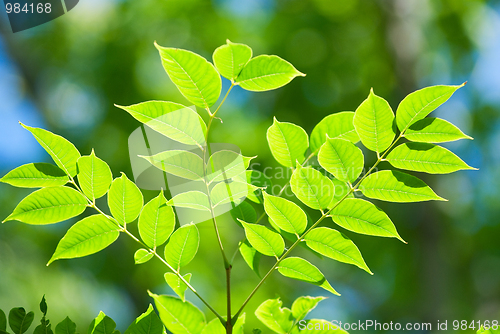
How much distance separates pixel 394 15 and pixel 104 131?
4.20 metres

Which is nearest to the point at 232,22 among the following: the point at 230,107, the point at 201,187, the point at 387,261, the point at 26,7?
the point at 230,107

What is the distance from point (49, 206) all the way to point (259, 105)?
4355 mm

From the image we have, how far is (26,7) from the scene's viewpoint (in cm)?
399

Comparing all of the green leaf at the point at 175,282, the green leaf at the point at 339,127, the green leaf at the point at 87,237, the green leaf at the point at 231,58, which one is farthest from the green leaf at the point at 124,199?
the green leaf at the point at 339,127

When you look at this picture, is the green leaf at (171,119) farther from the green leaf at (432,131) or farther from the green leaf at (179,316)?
the green leaf at (432,131)

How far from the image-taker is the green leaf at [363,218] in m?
0.52

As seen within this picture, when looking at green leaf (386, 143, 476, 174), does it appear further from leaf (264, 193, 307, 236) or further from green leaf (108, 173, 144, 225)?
green leaf (108, 173, 144, 225)

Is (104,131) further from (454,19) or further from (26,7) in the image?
(454,19)

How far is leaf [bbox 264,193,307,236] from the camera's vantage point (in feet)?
1.73

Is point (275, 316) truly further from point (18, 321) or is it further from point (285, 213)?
point (18, 321)

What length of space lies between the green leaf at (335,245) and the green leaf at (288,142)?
178mm

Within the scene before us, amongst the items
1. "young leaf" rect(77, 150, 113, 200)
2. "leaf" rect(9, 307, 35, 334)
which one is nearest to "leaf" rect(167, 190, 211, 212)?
"young leaf" rect(77, 150, 113, 200)

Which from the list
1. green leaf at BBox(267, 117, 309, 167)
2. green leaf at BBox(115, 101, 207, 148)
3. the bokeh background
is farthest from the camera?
the bokeh background

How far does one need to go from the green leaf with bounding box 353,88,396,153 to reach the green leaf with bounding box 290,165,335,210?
11cm
